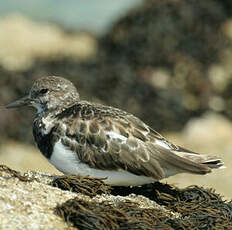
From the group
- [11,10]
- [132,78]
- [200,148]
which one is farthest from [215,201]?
[11,10]

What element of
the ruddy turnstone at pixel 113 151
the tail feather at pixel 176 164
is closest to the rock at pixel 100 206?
the ruddy turnstone at pixel 113 151

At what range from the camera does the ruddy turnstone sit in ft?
17.9

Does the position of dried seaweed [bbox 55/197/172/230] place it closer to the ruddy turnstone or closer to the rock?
the rock

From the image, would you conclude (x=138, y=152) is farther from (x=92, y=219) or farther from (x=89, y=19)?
(x=89, y=19)

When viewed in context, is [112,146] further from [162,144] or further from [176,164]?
[176,164]

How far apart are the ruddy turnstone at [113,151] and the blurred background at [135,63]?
4676 mm

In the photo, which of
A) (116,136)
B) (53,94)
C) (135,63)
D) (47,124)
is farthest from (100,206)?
(135,63)

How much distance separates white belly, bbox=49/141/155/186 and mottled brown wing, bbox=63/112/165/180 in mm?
46

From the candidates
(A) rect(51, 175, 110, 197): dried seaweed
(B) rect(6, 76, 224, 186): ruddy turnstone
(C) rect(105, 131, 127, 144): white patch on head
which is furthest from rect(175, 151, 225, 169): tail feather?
(A) rect(51, 175, 110, 197): dried seaweed

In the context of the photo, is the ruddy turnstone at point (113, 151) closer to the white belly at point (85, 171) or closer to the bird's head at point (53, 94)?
the white belly at point (85, 171)

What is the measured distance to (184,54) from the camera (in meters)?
15.6

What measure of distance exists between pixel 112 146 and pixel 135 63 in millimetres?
9916

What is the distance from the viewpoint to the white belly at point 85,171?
214 inches

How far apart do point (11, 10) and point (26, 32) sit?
5.73 ft
